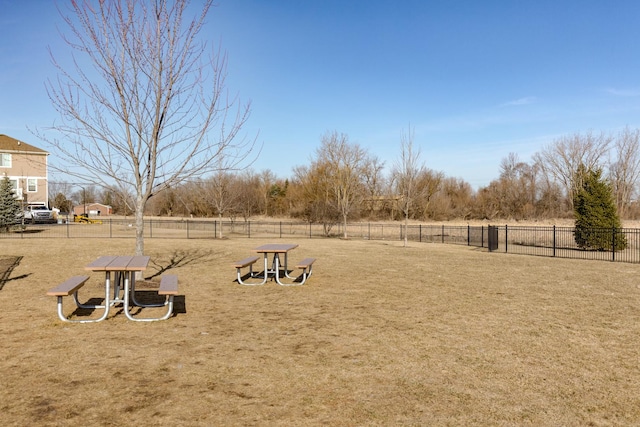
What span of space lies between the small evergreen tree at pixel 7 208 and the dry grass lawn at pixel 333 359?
22063mm

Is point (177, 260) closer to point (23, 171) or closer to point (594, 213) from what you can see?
point (594, 213)

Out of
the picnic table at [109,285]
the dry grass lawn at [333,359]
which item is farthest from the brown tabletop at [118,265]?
the dry grass lawn at [333,359]

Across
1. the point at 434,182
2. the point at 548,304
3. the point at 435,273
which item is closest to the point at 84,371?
the point at 548,304

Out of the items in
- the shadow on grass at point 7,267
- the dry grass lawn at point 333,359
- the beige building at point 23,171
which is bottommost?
the dry grass lawn at point 333,359

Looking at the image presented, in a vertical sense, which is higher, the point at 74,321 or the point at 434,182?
the point at 434,182

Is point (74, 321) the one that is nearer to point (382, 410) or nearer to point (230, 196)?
point (382, 410)

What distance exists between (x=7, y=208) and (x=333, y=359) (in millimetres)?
30606

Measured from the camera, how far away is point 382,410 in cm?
372

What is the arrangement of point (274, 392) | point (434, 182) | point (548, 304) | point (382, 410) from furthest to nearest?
point (434, 182)
point (548, 304)
point (274, 392)
point (382, 410)

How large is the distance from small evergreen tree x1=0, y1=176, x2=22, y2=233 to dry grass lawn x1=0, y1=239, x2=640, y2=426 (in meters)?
→ 22.1

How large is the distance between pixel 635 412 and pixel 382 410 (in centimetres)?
213

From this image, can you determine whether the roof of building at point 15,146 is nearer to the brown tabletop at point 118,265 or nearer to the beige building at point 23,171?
the beige building at point 23,171

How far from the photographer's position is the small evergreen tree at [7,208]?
27406 mm

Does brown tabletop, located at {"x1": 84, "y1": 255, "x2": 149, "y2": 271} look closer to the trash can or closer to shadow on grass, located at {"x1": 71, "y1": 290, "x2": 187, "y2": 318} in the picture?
shadow on grass, located at {"x1": 71, "y1": 290, "x2": 187, "y2": 318}
